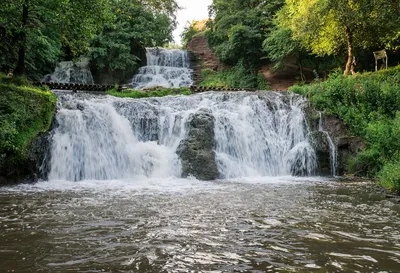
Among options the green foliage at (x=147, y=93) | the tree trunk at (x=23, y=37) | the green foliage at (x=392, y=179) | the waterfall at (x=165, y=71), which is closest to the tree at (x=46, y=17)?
the tree trunk at (x=23, y=37)

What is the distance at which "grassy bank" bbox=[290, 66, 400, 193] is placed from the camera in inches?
452

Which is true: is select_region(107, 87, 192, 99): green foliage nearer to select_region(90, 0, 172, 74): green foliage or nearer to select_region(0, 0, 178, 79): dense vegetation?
select_region(0, 0, 178, 79): dense vegetation

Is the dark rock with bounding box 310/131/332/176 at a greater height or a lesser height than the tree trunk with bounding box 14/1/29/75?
lesser

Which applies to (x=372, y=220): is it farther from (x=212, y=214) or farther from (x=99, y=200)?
(x=99, y=200)

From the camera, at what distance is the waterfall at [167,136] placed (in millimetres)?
11781

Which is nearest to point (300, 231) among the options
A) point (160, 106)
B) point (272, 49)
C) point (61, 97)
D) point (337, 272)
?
point (337, 272)

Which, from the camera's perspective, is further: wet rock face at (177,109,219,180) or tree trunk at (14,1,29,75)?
tree trunk at (14,1,29,75)

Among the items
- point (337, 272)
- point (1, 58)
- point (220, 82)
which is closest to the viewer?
point (337, 272)

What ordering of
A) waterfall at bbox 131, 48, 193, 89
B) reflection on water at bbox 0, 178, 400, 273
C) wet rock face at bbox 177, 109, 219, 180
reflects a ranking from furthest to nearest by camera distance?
waterfall at bbox 131, 48, 193, 89
wet rock face at bbox 177, 109, 219, 180
reflection on water at bbox 0, 178, 400, 273

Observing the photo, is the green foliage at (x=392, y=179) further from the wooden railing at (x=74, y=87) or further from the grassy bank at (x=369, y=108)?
the wooden railing at (x=74, y=87)

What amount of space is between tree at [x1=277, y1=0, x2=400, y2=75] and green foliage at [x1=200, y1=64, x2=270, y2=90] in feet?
22.1

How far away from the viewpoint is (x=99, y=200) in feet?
23.6

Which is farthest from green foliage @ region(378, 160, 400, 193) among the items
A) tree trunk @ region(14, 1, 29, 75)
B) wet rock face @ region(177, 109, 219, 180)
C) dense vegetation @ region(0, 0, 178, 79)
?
tree trunk @ region(14, 1, 29, 75)

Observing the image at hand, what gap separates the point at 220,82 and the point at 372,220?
23486mm
